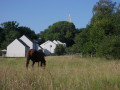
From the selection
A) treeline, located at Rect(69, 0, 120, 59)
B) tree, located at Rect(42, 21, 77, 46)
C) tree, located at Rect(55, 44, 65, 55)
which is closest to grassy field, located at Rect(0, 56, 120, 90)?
treeline, located at Rect(69, 0, 120, 59)

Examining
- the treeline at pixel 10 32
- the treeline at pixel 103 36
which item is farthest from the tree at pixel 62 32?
the treeline at pixel 103 36

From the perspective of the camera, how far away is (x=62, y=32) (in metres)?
92.1

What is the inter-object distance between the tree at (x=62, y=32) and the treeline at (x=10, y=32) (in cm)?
1244

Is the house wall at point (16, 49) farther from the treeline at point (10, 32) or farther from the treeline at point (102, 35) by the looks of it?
the treeline at point (102, 35)

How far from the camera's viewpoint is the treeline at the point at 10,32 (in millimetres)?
69000

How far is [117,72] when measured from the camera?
604 cm

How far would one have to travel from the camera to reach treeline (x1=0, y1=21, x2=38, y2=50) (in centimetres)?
6900

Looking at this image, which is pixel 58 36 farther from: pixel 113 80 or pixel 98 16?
pixel 113 80

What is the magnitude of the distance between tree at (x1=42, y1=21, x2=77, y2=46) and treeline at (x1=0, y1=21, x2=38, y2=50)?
490 inches

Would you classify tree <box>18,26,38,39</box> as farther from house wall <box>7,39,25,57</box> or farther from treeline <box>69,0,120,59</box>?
treeline <box>69,0,120,59</box>

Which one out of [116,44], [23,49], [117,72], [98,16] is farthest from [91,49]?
[23,49]

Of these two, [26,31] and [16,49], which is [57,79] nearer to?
[16,49]

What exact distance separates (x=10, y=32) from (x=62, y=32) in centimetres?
2950

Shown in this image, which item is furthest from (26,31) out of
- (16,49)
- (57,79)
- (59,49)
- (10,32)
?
(57,79)
